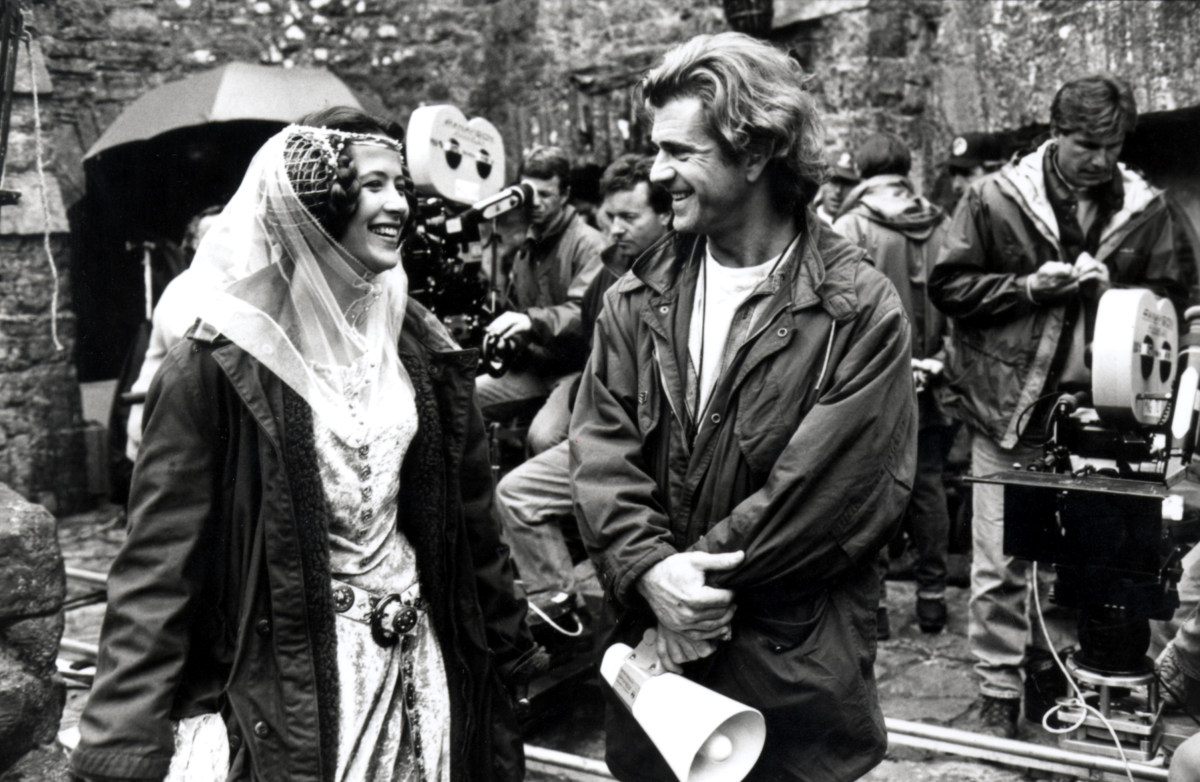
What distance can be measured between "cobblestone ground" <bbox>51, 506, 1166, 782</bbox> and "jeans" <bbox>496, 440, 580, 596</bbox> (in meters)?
0.43

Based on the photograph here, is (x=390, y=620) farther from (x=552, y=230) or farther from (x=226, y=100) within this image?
(x=226, y=100)

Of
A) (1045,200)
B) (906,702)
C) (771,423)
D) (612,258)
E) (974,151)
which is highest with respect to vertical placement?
(974,151)

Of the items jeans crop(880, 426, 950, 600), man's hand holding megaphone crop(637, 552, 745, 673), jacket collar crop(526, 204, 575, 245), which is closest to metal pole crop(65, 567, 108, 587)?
jacket collar crop(526, 204, 575, 245)

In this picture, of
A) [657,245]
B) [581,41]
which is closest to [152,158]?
[581,41]

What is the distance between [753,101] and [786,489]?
0.77 metres

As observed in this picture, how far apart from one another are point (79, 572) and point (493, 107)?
6026mm

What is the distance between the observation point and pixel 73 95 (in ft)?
33.3

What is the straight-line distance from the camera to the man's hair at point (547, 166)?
543 cm

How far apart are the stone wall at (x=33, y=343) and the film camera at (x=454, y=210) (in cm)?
496

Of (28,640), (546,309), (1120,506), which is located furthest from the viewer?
(546,309)

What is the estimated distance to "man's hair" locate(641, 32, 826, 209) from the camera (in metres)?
2.42

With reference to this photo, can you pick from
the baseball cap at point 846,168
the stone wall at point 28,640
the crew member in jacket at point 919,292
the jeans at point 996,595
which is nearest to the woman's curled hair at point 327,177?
the stone wall at point 28,640

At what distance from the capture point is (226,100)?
29.0 ft

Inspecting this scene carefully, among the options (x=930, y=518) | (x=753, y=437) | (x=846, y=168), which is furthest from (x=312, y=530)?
(x=846, y=168)
